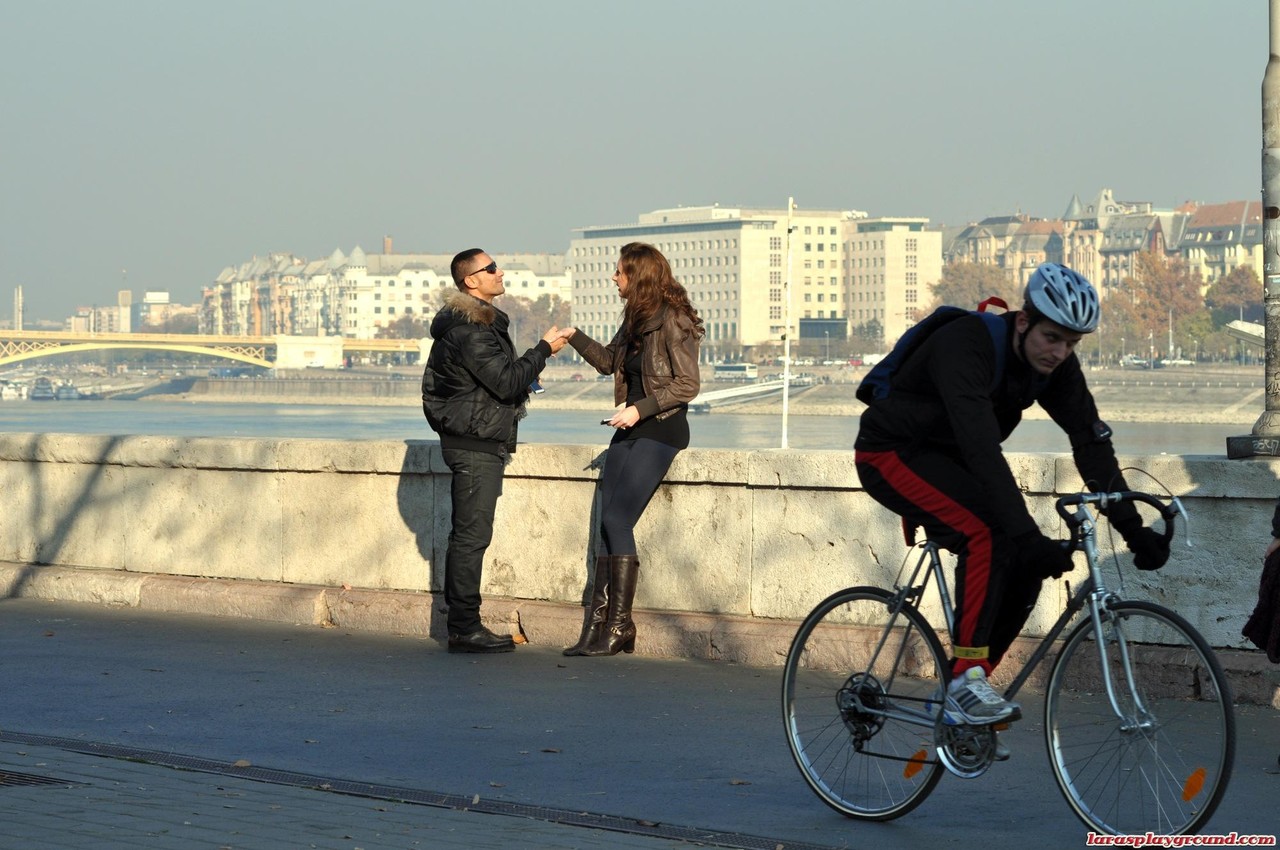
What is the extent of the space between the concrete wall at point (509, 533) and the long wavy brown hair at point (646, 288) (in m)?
0.63

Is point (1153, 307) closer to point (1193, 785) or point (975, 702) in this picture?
point (975, 702)

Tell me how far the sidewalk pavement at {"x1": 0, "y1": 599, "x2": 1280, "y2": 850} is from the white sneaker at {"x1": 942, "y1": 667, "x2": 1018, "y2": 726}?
1.03 ft

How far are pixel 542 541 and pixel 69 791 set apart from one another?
11.3 feet

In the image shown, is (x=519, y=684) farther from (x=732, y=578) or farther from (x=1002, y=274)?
(x=1002, y=274)

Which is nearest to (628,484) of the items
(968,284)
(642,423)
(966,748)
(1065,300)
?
(642,423)

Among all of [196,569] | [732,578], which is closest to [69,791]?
[732,578]

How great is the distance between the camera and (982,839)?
4.38 m

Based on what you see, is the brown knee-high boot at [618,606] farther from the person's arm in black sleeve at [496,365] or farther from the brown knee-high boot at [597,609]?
the person's arm in black sleeve at [496,365]

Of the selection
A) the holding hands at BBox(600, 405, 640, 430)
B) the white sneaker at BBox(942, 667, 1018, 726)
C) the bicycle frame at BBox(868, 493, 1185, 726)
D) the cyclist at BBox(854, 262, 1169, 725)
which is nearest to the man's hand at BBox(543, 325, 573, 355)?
the holding hands at BBox(600, 405, 640, 430)

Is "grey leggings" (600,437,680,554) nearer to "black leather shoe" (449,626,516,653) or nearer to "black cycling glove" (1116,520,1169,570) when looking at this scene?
"black leather shoe" (449,626,516,653)

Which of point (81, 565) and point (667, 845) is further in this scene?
point (81, 565)

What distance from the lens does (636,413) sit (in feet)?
23.4

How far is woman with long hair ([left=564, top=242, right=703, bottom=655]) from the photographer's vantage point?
7.19m

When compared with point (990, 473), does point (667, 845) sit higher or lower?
lower
